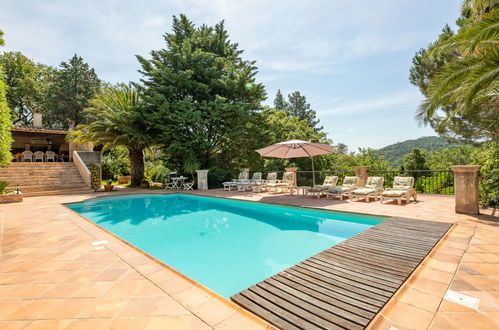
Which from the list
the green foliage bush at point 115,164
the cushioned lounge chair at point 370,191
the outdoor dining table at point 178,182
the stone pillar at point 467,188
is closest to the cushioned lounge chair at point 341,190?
the cushioned lounge chair at point 370,191

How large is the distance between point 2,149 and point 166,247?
7.14 m

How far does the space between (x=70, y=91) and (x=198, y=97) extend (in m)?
20.3

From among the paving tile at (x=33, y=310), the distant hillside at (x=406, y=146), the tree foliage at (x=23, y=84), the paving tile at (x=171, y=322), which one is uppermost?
the tree foliage at (x=23, y=84)

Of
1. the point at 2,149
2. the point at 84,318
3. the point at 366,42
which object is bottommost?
the point at 84,318

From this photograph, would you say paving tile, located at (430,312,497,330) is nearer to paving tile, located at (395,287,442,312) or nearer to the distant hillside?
paving tile, located at (395,287,442,312)

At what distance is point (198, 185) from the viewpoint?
13555 mm

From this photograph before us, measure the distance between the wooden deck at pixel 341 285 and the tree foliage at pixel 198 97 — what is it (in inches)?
465

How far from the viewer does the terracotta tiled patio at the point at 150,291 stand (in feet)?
6.65

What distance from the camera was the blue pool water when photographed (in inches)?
156

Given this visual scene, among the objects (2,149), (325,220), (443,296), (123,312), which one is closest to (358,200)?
(325,220)

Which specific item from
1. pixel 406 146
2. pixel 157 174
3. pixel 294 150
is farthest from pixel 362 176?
pixel 406 146

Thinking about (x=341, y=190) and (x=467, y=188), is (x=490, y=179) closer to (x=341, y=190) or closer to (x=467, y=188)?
(x=467, y=188)

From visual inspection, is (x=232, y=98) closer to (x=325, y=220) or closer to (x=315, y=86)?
(x=315, y=86)

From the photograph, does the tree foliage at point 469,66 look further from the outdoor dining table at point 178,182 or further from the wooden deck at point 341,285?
the outdoor dining table at point 178,182
